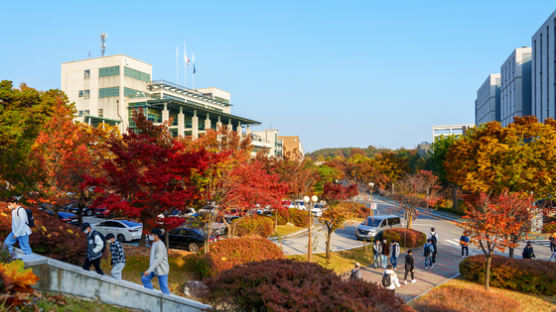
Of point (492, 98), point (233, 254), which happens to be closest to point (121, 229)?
point (233, 254)

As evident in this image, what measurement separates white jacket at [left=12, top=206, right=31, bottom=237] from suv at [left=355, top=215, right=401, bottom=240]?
68.7 ft

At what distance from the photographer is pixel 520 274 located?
15133mm

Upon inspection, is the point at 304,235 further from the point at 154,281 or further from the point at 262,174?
the point at 154,281

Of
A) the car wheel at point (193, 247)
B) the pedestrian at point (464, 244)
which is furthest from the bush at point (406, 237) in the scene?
the car wheel at point (193, 247)

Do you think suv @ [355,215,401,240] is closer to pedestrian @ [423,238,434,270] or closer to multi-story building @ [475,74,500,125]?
pedestrian @ [423,238,434,270]

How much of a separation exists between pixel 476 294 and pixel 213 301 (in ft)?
32.6

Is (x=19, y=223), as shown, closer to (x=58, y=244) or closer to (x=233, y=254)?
(x=58, y=244)

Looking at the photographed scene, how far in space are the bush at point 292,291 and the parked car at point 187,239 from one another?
12.1 meters

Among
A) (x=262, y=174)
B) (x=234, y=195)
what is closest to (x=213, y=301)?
(x=234, y=195)

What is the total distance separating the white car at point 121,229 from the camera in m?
21.9

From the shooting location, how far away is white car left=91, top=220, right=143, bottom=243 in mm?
21922

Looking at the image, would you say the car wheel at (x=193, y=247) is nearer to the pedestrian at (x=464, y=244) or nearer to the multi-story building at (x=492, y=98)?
the pedestrian at (x=464, y=244)

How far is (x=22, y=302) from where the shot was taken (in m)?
5.77

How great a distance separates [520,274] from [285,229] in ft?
56.3
